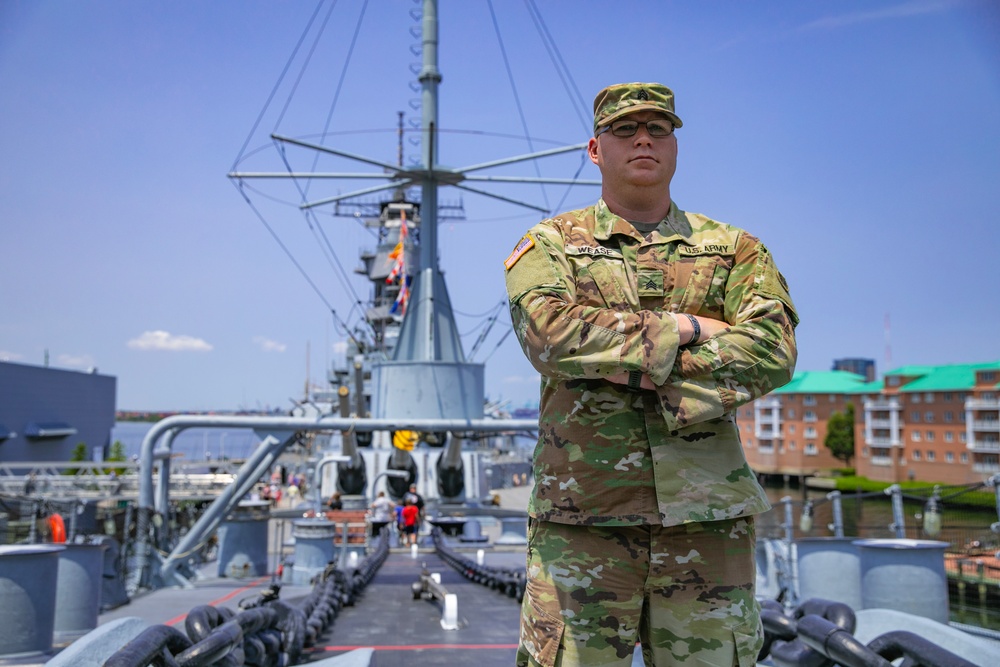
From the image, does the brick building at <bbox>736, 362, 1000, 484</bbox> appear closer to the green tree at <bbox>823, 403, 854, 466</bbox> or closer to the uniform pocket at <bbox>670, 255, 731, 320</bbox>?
the green tree at <bbox>823, 403, 854, 466</bbox>

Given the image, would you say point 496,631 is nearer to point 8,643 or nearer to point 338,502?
point 8,643

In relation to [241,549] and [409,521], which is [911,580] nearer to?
[241,549]

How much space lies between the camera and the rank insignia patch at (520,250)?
5.22ft

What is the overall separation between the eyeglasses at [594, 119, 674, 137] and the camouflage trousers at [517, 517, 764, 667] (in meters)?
0.78

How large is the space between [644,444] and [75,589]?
13.6ft

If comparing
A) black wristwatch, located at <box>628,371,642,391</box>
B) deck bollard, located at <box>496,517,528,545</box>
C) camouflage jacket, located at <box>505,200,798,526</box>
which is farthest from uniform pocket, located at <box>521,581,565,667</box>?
deck bollard, located at <box>496,517,528,545</box>

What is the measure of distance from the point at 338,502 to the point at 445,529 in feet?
9.88

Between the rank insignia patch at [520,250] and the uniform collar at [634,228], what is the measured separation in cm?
14

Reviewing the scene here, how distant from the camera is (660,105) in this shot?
1579mm

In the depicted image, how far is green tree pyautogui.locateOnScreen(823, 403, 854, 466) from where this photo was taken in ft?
165

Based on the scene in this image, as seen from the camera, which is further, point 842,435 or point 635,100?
point 842,435

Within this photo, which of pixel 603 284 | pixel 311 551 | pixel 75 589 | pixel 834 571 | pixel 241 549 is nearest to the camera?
pixel 603 284

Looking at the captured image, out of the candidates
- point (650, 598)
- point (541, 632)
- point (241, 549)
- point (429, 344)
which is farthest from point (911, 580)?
point (429, 344)

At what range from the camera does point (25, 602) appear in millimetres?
3404
